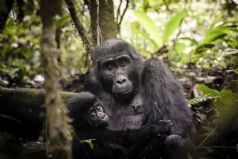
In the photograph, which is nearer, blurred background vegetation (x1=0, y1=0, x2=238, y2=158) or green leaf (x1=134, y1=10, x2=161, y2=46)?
blurred background vegetation (x1=0, y1=0, x2=238, y2=158)

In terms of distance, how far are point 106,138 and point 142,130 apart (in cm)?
43

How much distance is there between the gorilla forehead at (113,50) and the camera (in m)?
4.45

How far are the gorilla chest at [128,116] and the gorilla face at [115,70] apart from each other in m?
0.22

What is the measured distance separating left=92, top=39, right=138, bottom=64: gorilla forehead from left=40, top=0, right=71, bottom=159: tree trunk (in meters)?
2.33

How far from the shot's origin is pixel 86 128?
14.0 ft

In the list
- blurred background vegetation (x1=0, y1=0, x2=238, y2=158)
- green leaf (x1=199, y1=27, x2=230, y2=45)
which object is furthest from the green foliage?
green leaf (x1=199, y1=27, x2=230, y2=45)

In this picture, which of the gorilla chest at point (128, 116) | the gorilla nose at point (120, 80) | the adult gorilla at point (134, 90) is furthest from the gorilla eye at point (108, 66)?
the gorilla chest at point (128, 116)

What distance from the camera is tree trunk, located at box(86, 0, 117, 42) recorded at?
16.7 feet

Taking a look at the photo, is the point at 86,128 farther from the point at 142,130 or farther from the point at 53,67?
the point at 53,67

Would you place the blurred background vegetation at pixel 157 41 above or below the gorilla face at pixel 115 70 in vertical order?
above

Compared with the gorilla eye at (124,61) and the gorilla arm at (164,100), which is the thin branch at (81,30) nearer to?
the gorilla eye at (124,61)

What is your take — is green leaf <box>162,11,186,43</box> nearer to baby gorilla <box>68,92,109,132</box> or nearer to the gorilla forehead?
the gorilla forehead

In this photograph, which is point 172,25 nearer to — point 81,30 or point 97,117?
point 81,30

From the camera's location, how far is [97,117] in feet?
13.7
